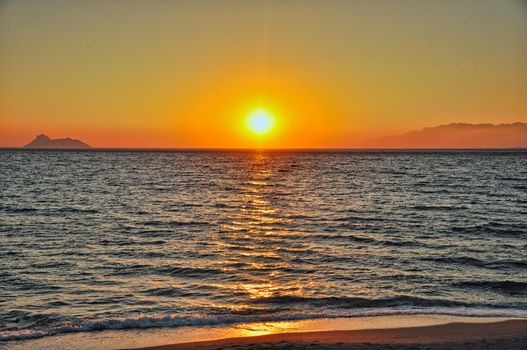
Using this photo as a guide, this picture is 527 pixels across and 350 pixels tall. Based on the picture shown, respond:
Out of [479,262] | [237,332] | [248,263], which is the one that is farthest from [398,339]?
[479,262]

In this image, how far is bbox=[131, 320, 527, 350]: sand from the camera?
12.5 metres

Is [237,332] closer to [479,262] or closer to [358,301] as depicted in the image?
[358,301]

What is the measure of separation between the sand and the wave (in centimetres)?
169

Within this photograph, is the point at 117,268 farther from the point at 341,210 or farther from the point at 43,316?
the point at 341,210

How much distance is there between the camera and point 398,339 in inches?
521

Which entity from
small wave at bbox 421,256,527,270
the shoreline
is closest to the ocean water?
small wave at bbox 421,256,527,270

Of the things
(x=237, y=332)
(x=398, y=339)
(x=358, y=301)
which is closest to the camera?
(x=398, y=339)

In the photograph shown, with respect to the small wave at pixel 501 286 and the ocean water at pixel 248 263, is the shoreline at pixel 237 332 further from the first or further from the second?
the small wave at pixel 501 286

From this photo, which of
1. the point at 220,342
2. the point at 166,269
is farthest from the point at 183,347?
the point at 166,269

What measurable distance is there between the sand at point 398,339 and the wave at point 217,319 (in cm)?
169

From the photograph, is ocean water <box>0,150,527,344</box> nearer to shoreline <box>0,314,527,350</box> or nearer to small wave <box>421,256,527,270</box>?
small wave <box>421,256,527,270</box>

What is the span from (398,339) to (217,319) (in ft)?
16.5

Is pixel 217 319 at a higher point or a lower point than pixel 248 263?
higher

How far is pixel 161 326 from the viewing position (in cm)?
1517
